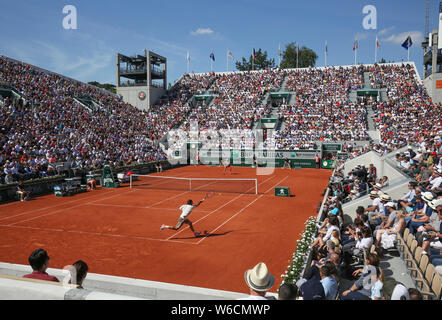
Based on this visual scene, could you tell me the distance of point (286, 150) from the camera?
128 feet

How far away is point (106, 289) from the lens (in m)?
7.16

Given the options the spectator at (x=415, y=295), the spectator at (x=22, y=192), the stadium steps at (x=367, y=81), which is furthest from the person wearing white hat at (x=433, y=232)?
the stadium steps at (x=367, y=81)

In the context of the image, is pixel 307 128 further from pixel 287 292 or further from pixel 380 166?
pixel 287 292

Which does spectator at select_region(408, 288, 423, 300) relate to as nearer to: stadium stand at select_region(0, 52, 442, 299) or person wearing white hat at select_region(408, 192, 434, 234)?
stadium stand at select_region(0, 52, 442, 299)

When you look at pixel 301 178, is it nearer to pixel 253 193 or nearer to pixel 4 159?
pixel 253 193

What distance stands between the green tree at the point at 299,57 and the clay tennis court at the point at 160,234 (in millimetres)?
78143

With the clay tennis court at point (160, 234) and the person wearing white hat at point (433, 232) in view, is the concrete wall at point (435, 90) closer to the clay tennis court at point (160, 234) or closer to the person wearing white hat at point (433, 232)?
the clay tennis court at point (160, 234)

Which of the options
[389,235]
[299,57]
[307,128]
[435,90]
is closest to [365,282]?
[389,235]

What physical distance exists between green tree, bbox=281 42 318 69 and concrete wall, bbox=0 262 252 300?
92.1 m
